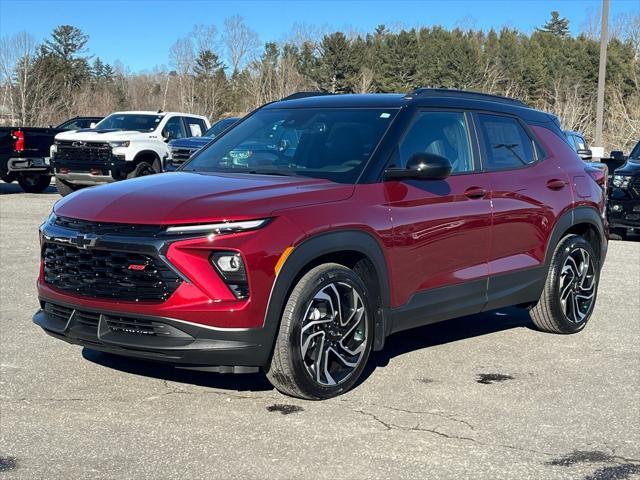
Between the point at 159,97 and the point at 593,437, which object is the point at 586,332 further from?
Answer: the point at 159,97

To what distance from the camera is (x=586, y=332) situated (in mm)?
6930

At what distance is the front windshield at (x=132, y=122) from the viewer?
18.6 m

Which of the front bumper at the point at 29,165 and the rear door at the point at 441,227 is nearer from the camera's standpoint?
the rear door at the point at 441,227

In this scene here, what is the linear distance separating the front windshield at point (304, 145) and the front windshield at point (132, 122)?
1289cm

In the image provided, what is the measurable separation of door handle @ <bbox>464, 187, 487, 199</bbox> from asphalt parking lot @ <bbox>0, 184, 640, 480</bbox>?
3.85 ft

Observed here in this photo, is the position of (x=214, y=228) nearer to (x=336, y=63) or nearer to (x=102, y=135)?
(x=102, y=135)

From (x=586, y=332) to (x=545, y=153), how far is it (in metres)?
1.55

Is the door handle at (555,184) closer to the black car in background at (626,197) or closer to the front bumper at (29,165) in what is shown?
the black car in background at (626,197)

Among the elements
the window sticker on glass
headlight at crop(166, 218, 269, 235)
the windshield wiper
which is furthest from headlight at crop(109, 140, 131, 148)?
headlight at crop(166, 218, 269, 235)

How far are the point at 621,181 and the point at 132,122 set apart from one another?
10747 millimetres

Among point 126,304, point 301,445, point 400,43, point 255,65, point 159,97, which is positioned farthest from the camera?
point 159,97

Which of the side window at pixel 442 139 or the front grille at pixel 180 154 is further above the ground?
the side window at pixel 442 139

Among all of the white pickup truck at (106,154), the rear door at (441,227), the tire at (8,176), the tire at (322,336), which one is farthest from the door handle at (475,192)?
the tire at (8,176)

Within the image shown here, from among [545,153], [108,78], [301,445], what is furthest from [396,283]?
[108,78]
